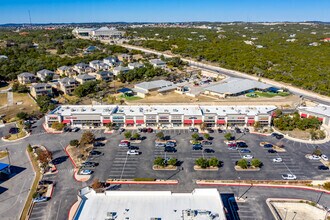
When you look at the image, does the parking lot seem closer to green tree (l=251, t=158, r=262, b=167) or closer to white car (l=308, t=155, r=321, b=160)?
white car (l=308, t=155, r=321, b=160)

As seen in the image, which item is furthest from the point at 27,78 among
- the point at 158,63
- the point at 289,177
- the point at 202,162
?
the point at 289,177

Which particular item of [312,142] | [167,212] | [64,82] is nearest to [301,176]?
[312,142]

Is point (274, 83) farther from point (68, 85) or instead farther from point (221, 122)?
point (68, 85)

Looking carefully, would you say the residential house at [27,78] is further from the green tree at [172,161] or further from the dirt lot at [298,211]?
the dirt lot at [298,211]

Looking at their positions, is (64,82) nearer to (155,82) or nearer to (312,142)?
(155,82)

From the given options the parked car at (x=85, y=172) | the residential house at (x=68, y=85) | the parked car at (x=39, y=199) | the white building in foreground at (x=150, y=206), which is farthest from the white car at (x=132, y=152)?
the residential house at (x=68, y=85)
